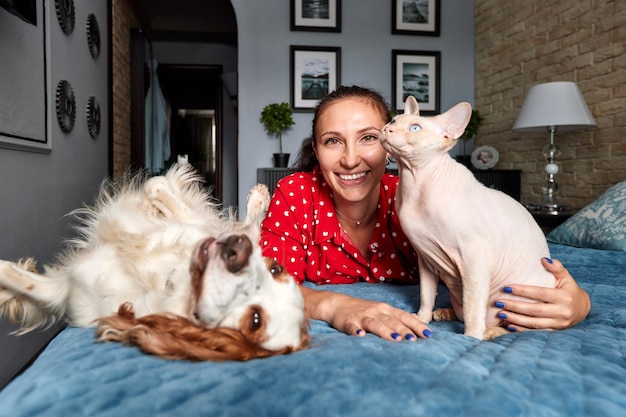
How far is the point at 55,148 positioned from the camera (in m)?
2.99

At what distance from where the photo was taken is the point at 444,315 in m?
1.30

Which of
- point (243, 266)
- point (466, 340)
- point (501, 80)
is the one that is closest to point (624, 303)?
point (466, 340)

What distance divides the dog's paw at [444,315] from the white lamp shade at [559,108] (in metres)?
2.58

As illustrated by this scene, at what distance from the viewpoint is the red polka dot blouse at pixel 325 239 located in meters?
1.72

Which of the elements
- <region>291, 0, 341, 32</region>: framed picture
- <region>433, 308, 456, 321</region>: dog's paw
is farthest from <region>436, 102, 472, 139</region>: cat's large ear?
<region>291, 0, 341, 32</region>: framed picture

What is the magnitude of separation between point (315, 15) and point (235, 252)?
4.52m

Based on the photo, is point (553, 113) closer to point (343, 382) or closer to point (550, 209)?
point (550, 209)

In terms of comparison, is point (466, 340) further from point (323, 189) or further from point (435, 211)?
point (323, 189)

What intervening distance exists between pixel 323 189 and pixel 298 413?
127 centimetres

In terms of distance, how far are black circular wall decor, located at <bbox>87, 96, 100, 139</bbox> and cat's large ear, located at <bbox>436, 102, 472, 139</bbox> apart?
3357 millimetres

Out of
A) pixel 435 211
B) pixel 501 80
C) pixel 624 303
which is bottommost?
pixel 624 303

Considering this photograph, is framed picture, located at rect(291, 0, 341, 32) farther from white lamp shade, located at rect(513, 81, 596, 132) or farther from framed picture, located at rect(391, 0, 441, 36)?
white lamp shade, located at rect(513, 81, 596, 132)

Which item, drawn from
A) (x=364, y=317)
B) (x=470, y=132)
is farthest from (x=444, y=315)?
(x=470, y=132)

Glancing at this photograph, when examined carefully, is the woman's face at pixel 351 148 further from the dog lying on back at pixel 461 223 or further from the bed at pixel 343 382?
the bed at pixel 343 382
